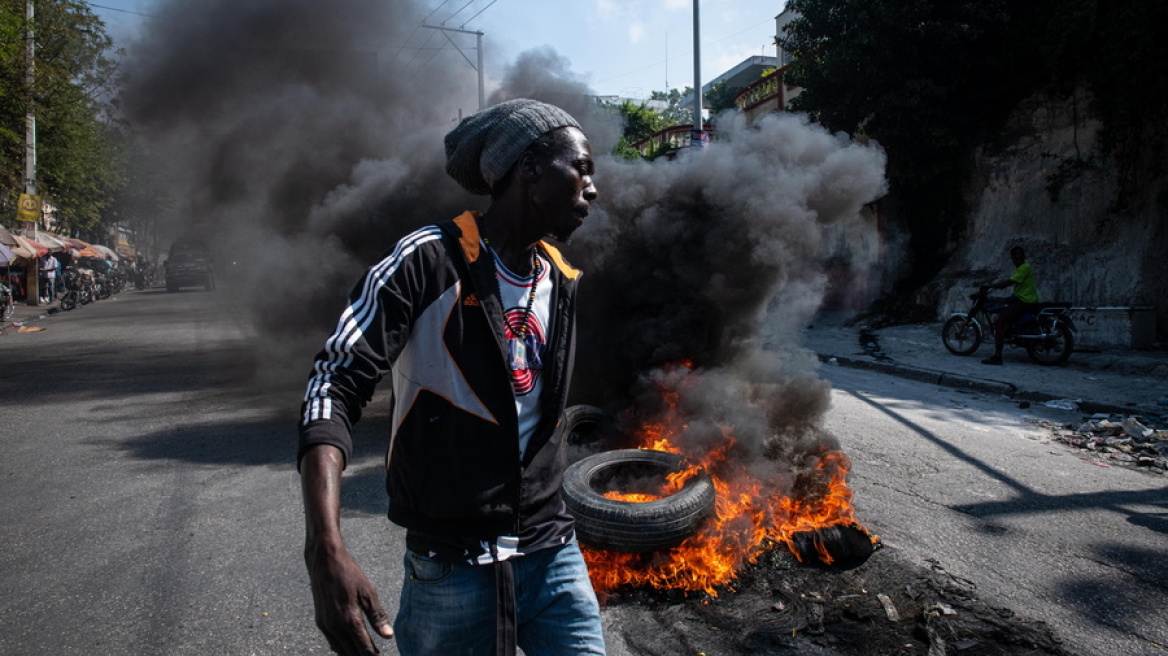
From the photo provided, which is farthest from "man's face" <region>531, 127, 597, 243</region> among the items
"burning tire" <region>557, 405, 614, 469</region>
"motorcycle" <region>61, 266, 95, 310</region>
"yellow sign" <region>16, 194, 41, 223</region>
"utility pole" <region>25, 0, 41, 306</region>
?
"motorcycle" <region>61, 266, 95, 310</region>

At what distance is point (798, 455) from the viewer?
4137 mm

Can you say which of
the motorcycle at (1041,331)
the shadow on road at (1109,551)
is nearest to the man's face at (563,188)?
the shadow on road at (1109,551)

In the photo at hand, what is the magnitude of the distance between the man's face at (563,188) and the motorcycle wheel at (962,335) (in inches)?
423

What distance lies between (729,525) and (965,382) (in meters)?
6.72

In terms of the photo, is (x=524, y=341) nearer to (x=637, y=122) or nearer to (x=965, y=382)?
(x=965, y=382)

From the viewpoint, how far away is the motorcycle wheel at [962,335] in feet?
34.8

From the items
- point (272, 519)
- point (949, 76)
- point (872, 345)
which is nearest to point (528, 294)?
point (272, 519)

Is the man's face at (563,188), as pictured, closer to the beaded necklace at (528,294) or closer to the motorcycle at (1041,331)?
the beaded necklace at (528,294)

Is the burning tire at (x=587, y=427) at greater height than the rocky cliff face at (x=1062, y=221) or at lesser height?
lesser

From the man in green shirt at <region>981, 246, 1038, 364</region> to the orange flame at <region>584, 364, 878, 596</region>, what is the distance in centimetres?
716

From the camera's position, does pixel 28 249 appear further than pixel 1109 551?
Yes

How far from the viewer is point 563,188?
5.35 feet

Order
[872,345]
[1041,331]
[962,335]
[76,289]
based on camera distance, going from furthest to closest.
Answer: [76,289], [872,345], [962,335], [1041,331]

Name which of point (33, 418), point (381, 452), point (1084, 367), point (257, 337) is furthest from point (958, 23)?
point (33, 418)
